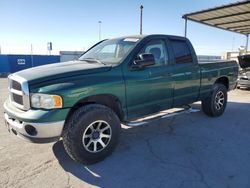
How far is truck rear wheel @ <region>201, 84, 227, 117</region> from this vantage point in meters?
5.86

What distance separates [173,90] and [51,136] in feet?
8.49

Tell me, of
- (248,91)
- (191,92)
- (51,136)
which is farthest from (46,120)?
(248,91)

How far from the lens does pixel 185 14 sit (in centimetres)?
1323

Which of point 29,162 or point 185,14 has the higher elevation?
point 185,14

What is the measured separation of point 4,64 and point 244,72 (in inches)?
751

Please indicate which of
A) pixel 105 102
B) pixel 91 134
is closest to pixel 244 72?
pixel 105 102

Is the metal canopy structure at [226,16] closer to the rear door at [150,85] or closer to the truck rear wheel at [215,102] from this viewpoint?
the truck rear wheel at [215,102]

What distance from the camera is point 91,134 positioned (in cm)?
346

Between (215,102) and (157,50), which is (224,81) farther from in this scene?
(157,50)

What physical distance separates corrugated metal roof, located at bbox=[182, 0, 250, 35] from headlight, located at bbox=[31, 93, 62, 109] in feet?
35.9

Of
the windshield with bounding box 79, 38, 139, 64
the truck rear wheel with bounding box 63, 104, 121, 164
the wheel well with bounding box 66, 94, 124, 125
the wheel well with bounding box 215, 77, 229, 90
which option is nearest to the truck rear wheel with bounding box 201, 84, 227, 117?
the wheel well with bounding box 215, 77, 229, 90

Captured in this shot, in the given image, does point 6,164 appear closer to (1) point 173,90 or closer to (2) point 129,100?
(2) point 129,100

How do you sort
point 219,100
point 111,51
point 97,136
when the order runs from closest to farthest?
point 97,136, point 111,51, point 219,100

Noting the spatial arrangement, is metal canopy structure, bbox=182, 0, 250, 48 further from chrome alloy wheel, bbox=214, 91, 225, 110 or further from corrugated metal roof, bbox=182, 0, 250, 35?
chrome alloy wheel, bbox=214, 91, 225, 110
